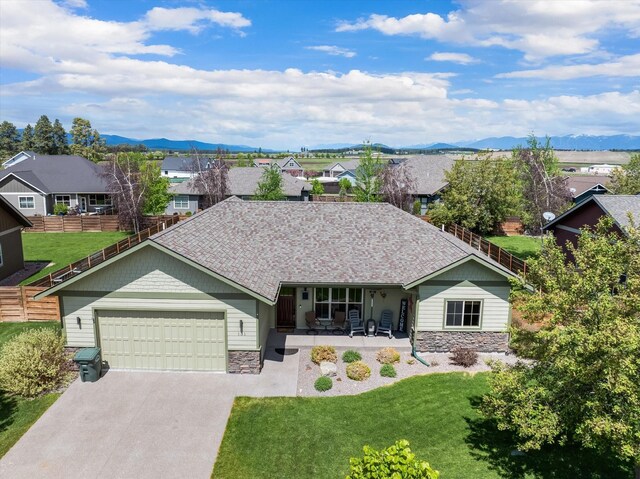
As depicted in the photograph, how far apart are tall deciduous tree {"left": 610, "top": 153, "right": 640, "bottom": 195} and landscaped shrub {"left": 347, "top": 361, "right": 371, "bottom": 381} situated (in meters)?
36.3

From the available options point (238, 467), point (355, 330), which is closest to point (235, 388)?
point (238, 467)

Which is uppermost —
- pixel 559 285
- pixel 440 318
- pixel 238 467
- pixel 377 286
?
pixel 559 285

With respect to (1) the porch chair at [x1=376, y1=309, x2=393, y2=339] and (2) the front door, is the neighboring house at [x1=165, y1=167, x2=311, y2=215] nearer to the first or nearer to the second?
(2) the front door

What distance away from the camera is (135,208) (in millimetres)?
44094

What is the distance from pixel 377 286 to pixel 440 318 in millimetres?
2995

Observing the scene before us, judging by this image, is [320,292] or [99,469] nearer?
[99,469]

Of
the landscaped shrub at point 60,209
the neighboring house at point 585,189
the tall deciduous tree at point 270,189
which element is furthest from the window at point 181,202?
the neighboring house at point 585,189

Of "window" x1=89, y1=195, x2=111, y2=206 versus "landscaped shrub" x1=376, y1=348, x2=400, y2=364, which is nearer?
"landscaped shrub" x1=376, y1=348, x2=400, y2=364

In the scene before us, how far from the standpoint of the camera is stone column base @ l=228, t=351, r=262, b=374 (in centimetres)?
1686

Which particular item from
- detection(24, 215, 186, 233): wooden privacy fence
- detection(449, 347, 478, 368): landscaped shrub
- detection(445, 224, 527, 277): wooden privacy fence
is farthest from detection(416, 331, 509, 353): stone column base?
detection(24, 215, 186, 233): wooden privacy fence

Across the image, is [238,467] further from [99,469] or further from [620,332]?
[620,332]

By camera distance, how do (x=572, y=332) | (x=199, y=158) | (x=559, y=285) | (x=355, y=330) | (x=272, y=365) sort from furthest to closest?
(x=199, y=158) → (x=355, y=330) → (x=272, y=365) → (x=559, y=285) → (x=572, y=332)

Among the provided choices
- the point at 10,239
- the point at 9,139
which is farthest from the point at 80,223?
the point at 9,139

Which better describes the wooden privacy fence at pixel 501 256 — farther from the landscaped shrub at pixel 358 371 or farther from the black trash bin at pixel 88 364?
the black trash bin at pixel 88 364
